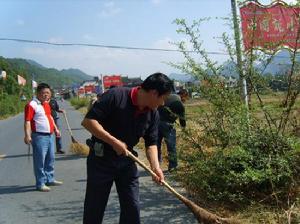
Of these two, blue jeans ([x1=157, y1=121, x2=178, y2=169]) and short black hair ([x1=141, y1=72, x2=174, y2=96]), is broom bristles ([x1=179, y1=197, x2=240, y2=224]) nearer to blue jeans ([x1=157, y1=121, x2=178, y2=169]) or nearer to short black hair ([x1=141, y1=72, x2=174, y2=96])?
short black hair ([x1=141, y1=72, x2=174, y2=96])

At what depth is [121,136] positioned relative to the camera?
155 inches

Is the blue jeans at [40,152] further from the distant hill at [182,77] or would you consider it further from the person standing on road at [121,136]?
the person standing on road at [121,136]

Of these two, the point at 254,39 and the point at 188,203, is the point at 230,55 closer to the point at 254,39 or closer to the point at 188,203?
the point at 254,39

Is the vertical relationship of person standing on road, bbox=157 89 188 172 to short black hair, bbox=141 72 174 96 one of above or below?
below

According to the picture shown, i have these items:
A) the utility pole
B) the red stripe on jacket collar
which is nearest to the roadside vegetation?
the utility pole

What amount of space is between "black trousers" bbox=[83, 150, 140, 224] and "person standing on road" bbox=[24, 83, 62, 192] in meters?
3.47

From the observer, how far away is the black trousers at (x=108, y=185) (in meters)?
3.95

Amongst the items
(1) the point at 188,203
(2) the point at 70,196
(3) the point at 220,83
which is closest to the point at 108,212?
(2) the point at 70,196

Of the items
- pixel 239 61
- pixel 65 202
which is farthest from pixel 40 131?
pixel 239 61

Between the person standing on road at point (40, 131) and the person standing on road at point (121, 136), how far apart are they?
3501mm

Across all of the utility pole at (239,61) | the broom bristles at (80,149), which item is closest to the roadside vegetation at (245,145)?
the utility pole at (239,61)

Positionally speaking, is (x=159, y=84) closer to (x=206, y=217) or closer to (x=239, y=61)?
(x=206, y=217)

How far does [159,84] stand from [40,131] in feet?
13.9

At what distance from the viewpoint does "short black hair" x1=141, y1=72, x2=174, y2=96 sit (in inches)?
146
